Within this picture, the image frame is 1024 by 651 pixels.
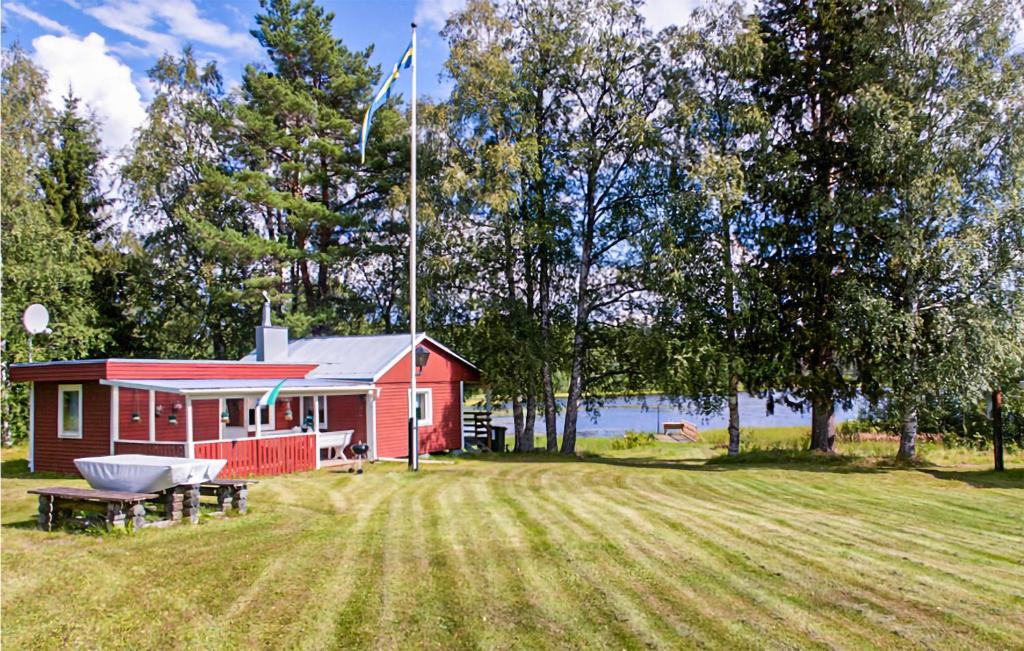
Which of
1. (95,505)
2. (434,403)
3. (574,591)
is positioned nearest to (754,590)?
(574,591)

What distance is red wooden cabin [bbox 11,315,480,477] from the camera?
15.9 m

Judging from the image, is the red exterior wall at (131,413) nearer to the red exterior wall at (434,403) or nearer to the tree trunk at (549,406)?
the red exterior wall at (434,403)

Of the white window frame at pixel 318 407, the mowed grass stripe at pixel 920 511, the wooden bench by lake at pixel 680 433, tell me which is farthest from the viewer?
the wooden bench by lake at pixel 680 433

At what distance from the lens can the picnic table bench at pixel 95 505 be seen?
9.12 metres

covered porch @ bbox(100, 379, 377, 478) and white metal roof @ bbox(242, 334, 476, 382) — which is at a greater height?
white metal roof @ bbox(242, 334, 476, 382)

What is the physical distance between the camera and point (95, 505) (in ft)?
30.7

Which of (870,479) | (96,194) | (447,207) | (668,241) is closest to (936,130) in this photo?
(668,241)

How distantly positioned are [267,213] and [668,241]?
18.3 m

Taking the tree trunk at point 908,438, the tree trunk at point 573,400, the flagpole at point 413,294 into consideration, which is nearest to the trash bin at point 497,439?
the tree trunk at point 573,400

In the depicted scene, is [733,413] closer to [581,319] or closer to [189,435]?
[581,319]

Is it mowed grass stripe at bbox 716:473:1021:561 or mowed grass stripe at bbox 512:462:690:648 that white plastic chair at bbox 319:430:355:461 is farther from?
mowed grass stripe at bbox 716:473:1021:561

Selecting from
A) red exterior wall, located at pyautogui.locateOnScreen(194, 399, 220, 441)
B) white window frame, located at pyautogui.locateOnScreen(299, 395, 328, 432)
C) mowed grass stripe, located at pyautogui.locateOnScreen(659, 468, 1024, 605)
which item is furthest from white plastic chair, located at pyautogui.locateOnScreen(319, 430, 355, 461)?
mowed grass stripe, located at pyautogui.locateOnScreen(659, 468, 1024, 605)

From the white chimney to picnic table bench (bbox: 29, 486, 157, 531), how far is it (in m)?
12.3

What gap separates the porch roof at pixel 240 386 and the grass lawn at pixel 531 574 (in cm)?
331
